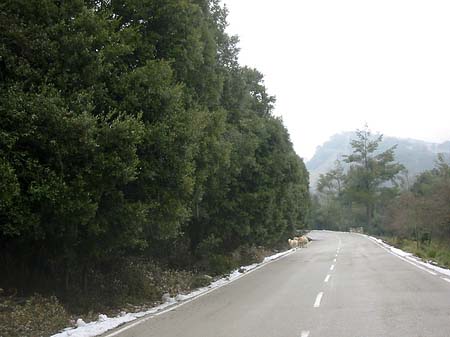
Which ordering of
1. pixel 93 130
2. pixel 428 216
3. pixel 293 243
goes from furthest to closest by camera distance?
pixel 293 243, pixel 428 216, pixel 93 130

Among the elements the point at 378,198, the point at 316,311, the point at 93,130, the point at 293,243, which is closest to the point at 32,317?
the point at 93,130

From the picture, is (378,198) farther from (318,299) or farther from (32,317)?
(32,317)

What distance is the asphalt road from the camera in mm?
8719

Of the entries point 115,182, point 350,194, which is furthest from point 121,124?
point 350,194

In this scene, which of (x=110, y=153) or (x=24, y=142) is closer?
(x=24, y=142)

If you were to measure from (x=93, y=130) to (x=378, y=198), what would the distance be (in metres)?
93.0

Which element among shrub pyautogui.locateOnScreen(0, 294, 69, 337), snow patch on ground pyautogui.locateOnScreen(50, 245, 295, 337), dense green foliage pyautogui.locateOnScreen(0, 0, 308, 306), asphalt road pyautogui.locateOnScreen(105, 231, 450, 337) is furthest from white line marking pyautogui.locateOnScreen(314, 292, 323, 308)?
shrub pyautogui.locateOnScreen(0, 294, 69, 337)

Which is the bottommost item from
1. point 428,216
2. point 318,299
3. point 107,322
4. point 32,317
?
point 107,322

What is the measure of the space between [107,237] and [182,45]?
580cm

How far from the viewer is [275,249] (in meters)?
46.1

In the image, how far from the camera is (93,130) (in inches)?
369

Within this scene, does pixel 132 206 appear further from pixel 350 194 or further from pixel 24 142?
pixel 350 194

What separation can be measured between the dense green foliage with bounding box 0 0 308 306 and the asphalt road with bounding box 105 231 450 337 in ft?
8.33

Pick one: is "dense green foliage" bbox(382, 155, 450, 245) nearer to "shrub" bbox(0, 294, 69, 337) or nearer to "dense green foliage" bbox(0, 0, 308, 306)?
"dense green foliage" bbox(0, 0, 308, 306)
